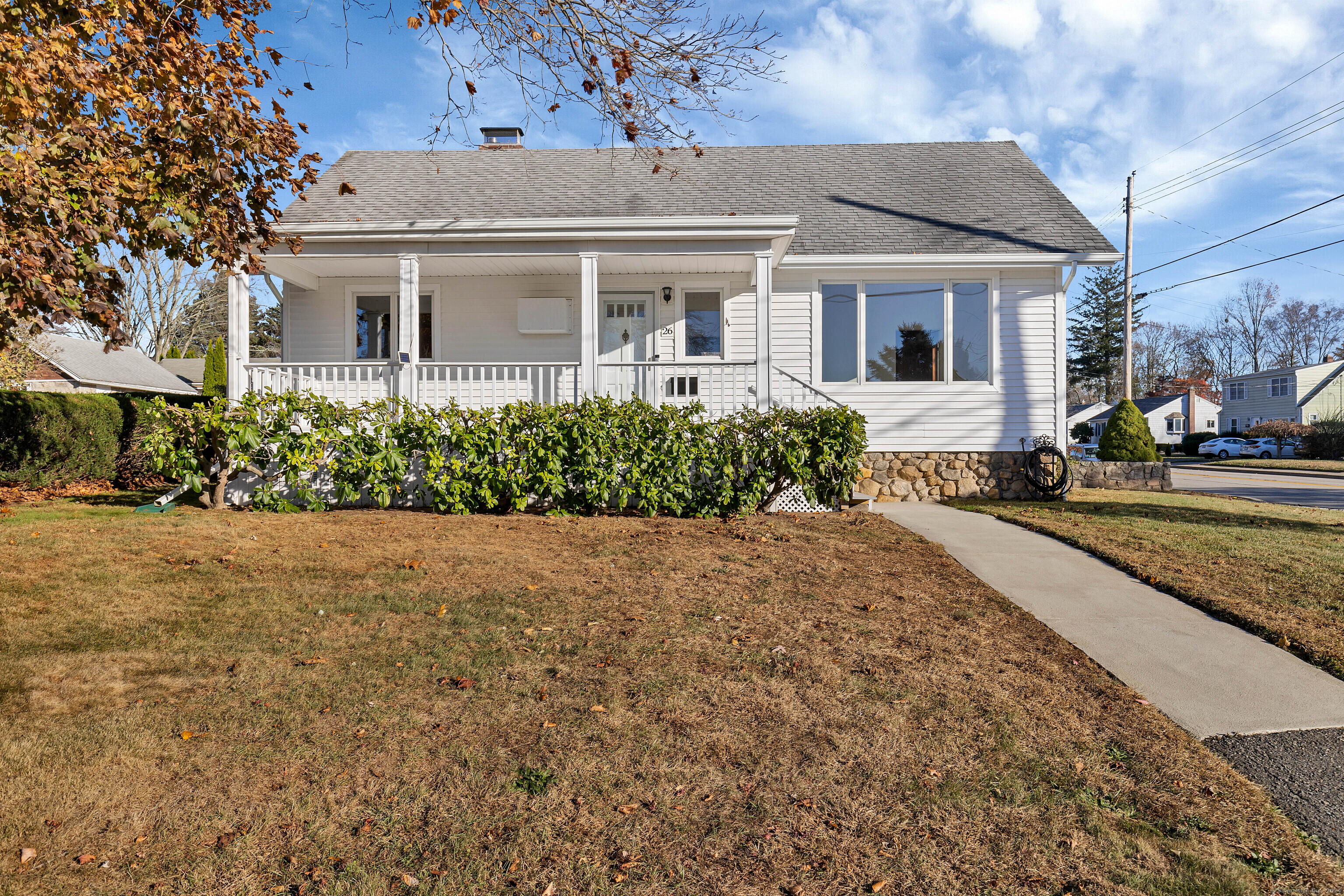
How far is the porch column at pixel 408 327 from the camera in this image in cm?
Answer: 931

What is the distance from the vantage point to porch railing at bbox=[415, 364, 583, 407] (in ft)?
30.9

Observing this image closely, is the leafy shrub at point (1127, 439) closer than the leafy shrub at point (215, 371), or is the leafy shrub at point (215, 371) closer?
the leafy shrub at point (1127, 439)

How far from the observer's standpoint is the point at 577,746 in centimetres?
302

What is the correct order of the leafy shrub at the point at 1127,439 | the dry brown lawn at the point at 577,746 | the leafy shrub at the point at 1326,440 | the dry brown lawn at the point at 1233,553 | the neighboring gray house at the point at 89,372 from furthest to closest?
the leafy shrub at the point at 1326,440
the neighboring gray house at the point at 89,372
the leafy shrub at the point at 1127,439
the dry brown lawn at the point at 1233,553
the dry brown lawn at the point at 577,746

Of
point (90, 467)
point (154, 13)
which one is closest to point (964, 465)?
point (154, 13)

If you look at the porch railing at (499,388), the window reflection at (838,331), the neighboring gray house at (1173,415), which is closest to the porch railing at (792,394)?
the window reflection at (838,331)

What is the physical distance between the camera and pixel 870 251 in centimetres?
1091

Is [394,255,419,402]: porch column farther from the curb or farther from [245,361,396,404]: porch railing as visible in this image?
the curb

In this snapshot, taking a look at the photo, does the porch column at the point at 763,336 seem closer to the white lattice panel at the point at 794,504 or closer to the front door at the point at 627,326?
the white lattice panel at the point at 794,504

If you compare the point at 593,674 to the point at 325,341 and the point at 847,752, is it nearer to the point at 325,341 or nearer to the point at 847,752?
the point at 847,752

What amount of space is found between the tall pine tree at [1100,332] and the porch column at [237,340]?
51.7 m

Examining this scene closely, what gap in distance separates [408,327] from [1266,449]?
137 ft

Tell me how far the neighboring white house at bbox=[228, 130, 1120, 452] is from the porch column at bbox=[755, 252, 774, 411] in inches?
2.3

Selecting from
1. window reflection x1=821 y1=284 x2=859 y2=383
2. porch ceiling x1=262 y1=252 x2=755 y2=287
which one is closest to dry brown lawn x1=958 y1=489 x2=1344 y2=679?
window reflection x1=821 y1=284 x2=859 y2=383
